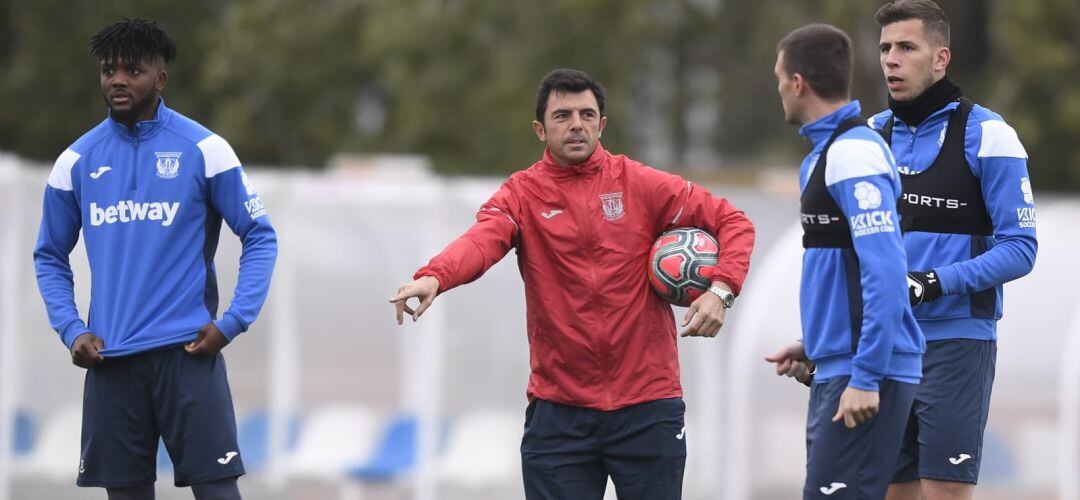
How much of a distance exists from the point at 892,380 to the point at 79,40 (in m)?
23.0

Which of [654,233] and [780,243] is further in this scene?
[780,243]

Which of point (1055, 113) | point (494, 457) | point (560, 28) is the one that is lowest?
point (494, 457)

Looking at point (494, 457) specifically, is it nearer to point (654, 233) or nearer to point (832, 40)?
point (654, 233)

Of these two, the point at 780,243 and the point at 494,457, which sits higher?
the point at 780,243

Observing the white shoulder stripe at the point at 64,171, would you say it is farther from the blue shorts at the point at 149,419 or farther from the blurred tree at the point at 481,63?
the blurred tree at the point at 481,63

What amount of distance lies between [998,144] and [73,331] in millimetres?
3595

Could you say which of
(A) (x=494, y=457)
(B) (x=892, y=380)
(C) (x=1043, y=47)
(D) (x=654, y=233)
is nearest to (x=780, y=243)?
(A) (x=494, y=457)

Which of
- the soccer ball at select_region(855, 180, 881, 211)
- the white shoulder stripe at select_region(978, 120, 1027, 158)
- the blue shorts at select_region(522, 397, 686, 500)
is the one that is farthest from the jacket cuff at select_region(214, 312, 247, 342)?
the white shoulder stripe at select_region(978, 120, 1027, 158)

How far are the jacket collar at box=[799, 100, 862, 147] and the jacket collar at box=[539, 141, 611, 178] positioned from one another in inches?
36.5

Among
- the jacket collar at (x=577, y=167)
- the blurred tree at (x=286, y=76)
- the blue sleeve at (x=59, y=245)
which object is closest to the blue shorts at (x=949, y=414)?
the jacket collar at (x=577, y=167)

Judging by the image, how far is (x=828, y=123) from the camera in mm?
5199

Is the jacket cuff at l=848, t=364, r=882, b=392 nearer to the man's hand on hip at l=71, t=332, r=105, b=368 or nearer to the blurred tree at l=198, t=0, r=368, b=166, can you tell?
the man's hand on hip at l=71, t=332, r=105, b=368

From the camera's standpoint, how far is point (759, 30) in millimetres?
27859

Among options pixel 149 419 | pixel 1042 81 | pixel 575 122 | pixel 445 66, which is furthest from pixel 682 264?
pixel 445 66
